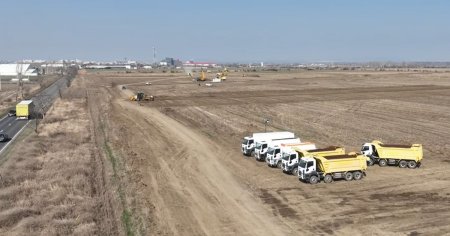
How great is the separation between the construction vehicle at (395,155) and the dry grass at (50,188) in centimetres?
2237

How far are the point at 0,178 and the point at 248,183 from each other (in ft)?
57.6

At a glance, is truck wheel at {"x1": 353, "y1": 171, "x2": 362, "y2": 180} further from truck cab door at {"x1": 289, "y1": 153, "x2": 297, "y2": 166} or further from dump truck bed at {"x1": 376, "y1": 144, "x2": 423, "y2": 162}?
dump truck bed at {"x1": 376, "y1": 144, "x2": 423, "y2": 162}

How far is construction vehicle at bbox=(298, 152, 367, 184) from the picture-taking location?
1459 inches

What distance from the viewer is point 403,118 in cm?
7000

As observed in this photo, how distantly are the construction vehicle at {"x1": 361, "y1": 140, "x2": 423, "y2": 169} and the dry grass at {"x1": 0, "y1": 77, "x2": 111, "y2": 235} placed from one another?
22.4 metres

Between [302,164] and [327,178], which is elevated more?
[302,164]

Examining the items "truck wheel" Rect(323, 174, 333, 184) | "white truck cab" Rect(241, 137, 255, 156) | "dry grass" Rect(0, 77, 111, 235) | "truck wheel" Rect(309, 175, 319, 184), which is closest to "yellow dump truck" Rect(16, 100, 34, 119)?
"dry grass" Rect(0, 77, 111, 235)

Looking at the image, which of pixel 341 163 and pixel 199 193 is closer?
pixel 199 193

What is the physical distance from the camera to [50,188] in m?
33.9

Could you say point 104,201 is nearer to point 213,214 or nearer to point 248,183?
point 213,214

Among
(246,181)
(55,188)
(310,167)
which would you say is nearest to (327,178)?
(310,167)

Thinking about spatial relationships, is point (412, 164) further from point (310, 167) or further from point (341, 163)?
point (310, 167)

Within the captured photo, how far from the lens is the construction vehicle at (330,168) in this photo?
122 ft

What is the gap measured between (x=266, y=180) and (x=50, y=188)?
15196 mm
